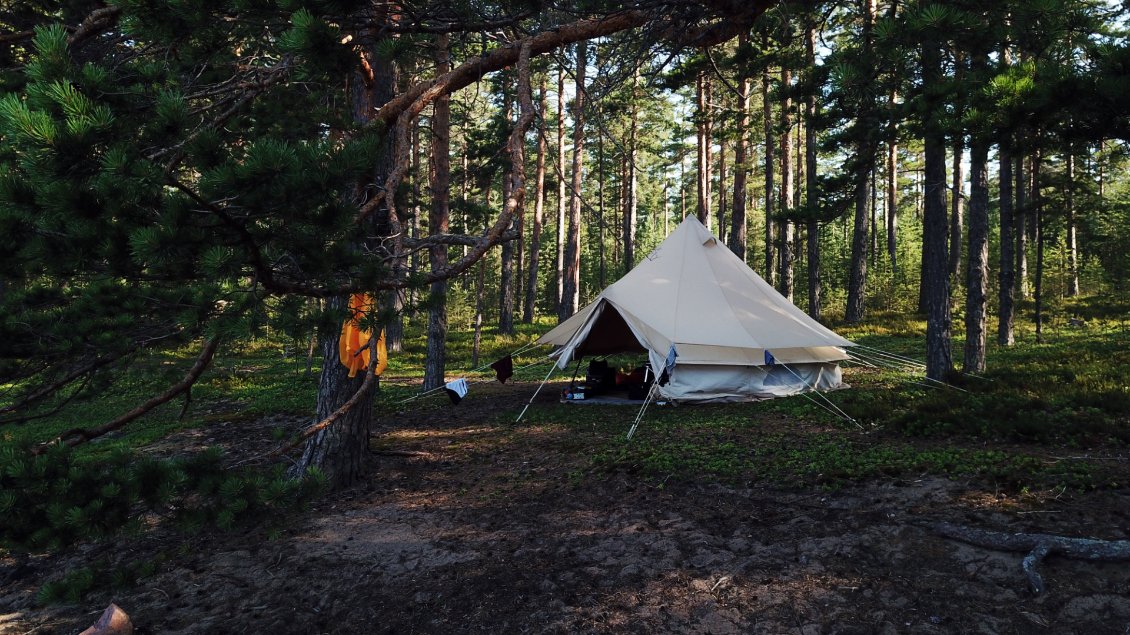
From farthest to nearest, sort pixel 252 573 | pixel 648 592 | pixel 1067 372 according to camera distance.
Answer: pixel 1067 372
pixel 252 573
pixel 648 592

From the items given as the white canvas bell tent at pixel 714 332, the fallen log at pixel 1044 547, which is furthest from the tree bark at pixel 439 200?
the fallen log at pixel 1044 547

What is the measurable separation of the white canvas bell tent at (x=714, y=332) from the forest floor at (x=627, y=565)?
Answer: 3363 mm

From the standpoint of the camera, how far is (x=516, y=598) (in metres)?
3.68

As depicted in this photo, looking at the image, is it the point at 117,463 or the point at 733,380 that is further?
the point at 733,380

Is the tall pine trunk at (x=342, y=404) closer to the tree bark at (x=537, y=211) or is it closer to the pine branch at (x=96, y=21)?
the pine branch at (x=96, y=21)

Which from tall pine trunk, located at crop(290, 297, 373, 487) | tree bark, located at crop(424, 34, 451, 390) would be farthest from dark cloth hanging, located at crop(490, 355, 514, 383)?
tall pine trunk, located at crop(290, 297, 373, 487)

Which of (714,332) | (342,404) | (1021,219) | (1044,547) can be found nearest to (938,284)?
(714,332)

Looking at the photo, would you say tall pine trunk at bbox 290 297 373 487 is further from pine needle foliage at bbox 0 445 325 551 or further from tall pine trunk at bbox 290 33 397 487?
pine needle foliage at bbox 0 445 325 551

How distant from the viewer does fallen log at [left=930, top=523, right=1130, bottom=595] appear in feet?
10.4

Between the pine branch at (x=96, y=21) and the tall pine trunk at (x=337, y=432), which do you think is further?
the tall pine trunk at (x=337, y=432)

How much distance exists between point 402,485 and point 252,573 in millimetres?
1805

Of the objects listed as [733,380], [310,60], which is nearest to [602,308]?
[733,380]

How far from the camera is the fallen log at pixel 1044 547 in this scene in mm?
3184

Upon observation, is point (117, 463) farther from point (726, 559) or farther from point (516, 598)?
point (726, 559)
